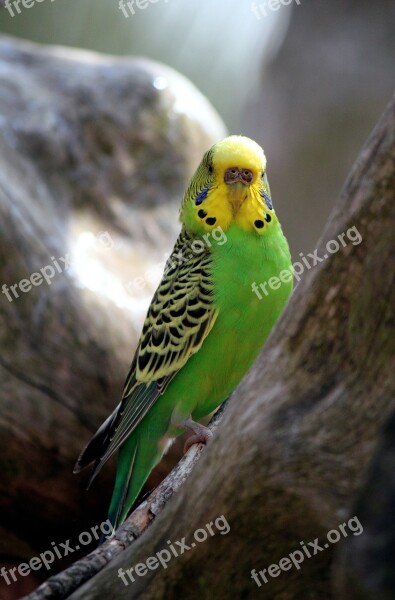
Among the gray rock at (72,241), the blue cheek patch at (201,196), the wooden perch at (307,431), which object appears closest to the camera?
the wooden perch at (307,431)

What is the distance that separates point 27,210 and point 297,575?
9.82 ft

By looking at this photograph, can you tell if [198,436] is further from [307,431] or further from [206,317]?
[307,431]

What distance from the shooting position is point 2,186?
180 inches

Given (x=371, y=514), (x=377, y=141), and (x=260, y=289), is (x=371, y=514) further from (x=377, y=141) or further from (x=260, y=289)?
(x=260, y=289)

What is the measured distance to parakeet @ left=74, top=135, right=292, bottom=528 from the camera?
147 inches

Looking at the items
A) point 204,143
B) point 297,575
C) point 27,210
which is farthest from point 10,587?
point 204,143

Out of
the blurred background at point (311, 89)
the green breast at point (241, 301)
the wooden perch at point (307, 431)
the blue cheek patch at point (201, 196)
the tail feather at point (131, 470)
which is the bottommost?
the wooden perch at point (307, 431)

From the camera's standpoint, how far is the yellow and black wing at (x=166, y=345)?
379 cm

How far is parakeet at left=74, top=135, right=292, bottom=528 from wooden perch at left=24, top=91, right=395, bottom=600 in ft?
4.44

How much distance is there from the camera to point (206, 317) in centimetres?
383

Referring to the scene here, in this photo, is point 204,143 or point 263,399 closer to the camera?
point 263,399

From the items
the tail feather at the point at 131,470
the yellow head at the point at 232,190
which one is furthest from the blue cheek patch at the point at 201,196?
the tail feather at the point at 131,470

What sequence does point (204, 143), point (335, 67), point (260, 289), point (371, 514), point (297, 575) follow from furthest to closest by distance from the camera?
point (335, 67), point (204, 143), point (260, 289), point (297, 575), point (371, 514)

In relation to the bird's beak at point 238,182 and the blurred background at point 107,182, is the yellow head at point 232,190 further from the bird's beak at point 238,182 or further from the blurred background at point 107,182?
the blurred background at point 107,182
